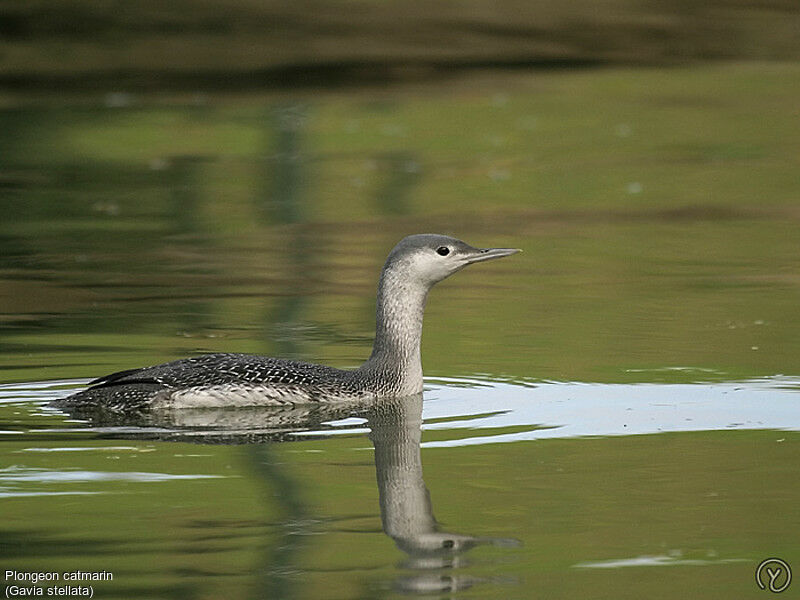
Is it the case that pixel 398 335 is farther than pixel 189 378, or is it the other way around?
pixel 398 335

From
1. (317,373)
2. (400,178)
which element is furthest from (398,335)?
(400,178)

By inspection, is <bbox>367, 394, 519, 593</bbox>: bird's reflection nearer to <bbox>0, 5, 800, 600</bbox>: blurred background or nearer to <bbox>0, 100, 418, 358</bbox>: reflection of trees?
<bbox>0, 5, 800, 600</bbox>: blurred background

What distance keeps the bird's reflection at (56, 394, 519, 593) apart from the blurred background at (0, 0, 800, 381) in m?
1.11

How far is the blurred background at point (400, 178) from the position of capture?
37.2ft

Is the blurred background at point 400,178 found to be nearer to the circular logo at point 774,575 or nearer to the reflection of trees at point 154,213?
the reflection of trees at point 154,213

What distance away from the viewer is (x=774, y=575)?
6.34 metres

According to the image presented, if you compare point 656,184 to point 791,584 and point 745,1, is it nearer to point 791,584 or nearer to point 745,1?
point 791,584

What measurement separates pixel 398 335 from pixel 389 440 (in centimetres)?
111

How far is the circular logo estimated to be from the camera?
245 inches

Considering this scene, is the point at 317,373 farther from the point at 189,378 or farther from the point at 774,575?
the point at 774,575

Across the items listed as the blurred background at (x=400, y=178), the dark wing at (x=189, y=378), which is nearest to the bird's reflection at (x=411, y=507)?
the dark wing at (x=189, y=378)

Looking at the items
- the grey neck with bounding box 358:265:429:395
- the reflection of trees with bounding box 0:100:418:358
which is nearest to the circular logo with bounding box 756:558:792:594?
the grey neck with bounding box 358:265:429:395

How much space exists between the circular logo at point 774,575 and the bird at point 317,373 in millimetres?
3163

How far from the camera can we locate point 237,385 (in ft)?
29.9
